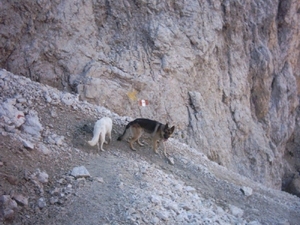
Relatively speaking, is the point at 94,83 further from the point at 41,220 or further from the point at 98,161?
the point at 41,220

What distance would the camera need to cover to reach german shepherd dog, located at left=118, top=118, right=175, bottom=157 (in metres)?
9.73

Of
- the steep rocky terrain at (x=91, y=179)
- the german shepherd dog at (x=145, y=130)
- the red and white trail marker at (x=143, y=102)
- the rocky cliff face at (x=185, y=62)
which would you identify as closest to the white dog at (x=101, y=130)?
the steep rocky terrain at (x=91, y=179)

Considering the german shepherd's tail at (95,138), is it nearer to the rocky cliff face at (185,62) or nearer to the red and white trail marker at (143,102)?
the rocky cliff face at (185,62)

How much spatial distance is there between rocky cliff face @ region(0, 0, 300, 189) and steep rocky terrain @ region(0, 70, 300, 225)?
2583mm

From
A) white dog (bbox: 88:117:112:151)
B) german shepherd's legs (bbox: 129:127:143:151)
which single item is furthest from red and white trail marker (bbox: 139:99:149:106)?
white dog (bbox: 88:117:112:151)

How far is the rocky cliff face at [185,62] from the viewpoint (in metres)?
12.5

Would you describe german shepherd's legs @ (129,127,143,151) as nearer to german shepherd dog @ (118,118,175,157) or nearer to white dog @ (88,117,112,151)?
german shepherd dog @ (118,118,175,157)

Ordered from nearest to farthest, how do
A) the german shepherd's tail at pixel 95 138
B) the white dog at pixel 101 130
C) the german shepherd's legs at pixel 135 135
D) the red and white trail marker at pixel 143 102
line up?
the german shepherd's tail at pixel 95 138, the white dog at pixel 101 130, the german shepherd's legs at pixel 135 135, the red and white trail marker at pixel 143 102

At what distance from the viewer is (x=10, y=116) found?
8.05 metres

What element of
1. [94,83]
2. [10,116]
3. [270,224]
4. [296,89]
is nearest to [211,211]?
[270,224]

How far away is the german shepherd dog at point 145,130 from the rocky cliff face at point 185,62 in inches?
126

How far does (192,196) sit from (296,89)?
16.5 metres

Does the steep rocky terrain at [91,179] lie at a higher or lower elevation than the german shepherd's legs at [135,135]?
lower

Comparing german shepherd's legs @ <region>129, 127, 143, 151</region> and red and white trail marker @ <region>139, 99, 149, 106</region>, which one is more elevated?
red and white trail marker @ <region>139, 99, 149, 106</region>
